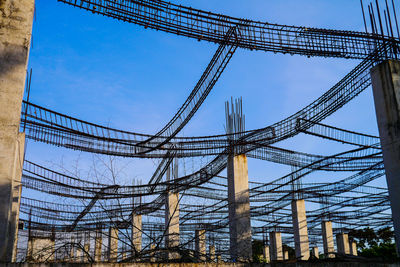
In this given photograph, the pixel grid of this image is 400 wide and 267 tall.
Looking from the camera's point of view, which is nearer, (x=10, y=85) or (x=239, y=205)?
(x=10, y=85)

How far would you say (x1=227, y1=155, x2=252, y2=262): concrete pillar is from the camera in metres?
17.5

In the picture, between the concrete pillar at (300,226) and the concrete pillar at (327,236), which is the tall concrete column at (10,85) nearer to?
the concrete pillar at (300,226)

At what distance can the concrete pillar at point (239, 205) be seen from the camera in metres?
17.5

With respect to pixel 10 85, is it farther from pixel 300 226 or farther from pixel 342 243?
pixel 342 243

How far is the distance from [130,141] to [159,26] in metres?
7.54

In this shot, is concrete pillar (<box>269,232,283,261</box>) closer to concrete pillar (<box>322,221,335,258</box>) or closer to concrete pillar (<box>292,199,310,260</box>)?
concrete pillar (<box>322,221,335,258</box>)

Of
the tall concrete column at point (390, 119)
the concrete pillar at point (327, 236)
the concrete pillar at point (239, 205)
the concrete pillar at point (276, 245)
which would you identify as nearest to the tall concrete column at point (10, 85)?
the tall concrete column at point (390, 119)

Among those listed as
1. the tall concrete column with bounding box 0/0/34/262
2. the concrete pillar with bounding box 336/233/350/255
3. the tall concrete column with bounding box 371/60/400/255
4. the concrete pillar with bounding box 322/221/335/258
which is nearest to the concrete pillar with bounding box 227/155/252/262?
the tall concrete column with bounding box 371/60/400/255

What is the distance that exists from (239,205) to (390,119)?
8.91 m

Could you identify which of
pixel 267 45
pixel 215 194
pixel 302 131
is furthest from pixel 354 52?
pixel 215 194

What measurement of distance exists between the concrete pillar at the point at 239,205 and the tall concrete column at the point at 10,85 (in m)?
11.5

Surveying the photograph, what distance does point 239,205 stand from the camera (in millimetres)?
A: 18062

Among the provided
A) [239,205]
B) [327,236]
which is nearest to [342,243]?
[327,236]

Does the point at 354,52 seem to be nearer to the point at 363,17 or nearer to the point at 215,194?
the point at 363,17
